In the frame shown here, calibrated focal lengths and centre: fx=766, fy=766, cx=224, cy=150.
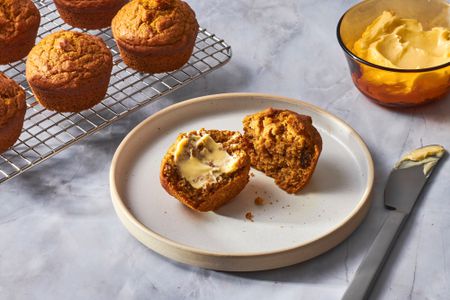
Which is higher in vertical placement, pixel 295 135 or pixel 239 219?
pixel 295 135

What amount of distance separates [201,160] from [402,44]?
3.65 feet

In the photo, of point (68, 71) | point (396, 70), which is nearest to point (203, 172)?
point (68, 71)

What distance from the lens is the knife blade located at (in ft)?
8.26

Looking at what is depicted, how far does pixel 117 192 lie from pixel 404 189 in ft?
3.51

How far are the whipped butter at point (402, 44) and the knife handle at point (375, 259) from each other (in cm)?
79

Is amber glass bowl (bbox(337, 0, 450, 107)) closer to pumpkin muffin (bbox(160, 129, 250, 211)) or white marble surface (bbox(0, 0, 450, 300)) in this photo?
white marble surface (bbox(0, 0, 450, 300))

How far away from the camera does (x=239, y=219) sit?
2787 millimetres

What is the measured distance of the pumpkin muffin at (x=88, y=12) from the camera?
3.69 meters

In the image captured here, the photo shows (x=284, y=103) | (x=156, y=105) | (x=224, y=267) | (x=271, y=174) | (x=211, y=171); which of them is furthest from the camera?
(x=156, y=105)

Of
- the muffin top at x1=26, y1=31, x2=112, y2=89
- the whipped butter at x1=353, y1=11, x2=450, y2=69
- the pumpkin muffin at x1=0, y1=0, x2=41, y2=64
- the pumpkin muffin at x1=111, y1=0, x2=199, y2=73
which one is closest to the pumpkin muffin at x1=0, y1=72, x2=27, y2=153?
the muffin top at x1=26, y1=31, x2=112, y2=89

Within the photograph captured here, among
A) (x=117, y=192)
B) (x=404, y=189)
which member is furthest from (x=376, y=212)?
(x=117, y=192)

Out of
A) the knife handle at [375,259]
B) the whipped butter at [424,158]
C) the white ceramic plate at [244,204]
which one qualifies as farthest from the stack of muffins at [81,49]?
the knife handle at [375,259]

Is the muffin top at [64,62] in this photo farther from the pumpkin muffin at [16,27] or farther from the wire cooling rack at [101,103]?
the pumpkin muffin at [16,27]

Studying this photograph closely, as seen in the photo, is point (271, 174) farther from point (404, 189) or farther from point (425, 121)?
point (425, 121)
